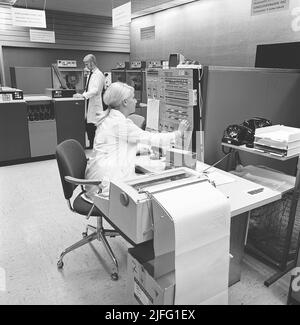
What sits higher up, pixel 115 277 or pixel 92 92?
pixel 92 92

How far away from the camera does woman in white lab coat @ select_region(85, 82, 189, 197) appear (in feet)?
7.00

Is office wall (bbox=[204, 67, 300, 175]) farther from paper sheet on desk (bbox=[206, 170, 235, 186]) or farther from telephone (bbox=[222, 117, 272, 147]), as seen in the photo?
paper sheet on desk (bbox=[206, 170, 235, 186])

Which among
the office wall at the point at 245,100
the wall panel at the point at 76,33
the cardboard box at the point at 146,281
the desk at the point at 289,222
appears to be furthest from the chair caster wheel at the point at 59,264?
the wall panel at the point at 76,33

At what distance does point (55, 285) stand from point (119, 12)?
381 centimetres

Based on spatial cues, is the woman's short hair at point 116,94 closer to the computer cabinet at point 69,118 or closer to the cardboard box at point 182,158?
the cardboard box at point 182,158

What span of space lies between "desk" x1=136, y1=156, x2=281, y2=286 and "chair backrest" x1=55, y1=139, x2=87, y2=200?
17.0 inches

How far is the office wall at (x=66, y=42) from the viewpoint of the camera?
679cm

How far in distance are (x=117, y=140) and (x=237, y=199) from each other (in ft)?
3.20

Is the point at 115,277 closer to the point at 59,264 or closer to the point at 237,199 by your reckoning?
the point at 59,264

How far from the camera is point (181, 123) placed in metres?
2.12

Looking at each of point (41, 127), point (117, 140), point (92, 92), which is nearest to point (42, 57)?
point (92, 92)

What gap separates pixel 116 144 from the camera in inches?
86.1

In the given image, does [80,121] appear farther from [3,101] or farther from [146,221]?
[146,221]
